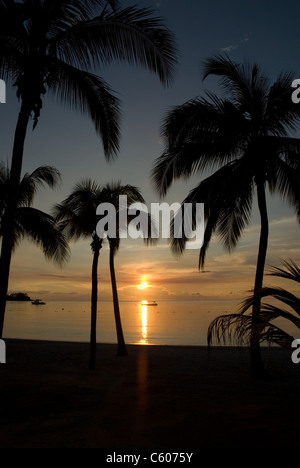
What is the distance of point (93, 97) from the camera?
989cm

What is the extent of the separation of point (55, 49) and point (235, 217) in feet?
25.2

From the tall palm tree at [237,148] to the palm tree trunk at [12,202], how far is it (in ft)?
18.3

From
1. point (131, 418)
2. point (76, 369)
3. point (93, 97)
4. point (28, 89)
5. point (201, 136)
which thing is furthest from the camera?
point (76, 369)

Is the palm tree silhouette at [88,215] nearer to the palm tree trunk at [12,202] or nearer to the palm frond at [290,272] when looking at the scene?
the palm tree trunk at [12,202]

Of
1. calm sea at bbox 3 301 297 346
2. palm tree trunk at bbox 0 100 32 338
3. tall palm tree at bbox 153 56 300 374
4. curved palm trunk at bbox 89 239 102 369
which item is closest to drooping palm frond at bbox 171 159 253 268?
tall palm tree at bbox 153 56 300 374

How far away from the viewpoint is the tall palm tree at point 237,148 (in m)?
12.4

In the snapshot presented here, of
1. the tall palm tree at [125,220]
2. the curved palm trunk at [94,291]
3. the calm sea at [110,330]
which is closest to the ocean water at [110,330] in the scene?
the calm sea at [110,330]

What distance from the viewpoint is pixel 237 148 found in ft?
43.8

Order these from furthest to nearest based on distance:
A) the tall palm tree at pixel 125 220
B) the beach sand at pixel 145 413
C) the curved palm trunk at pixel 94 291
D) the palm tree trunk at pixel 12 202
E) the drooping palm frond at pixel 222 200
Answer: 1. the tall palm tree at pixel 125 220
2. the curved palm trunk at pixel 94 291
3. the drooping palm frond at pixel 222 200
4. the palm tree trunk at pixel 12 202
5. the beach sand at pixel 145 413

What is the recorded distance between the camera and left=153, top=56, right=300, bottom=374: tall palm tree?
12414 millimetres

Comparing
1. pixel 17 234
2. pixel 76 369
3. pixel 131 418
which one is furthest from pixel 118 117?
pixel 17 234
